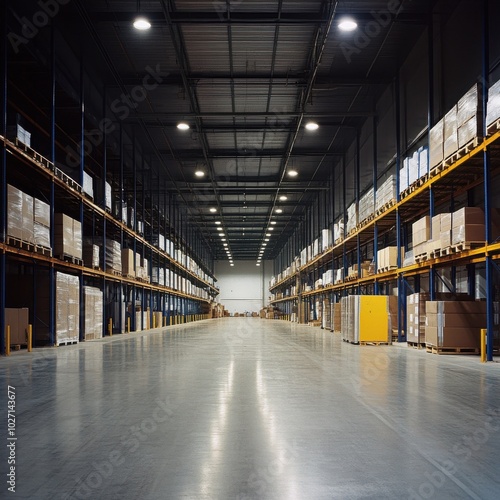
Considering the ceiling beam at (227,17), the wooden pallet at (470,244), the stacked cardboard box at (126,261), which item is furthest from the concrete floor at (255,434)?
the stacked cardboard box at (126,261)

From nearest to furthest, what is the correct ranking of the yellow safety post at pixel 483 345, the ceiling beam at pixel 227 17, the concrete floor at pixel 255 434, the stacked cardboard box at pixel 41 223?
1. the concrete floor at pixel 255 434
2. the yellow safety post at pixel 483 345
3. the stacked cardboard box at pixel 41 223
4. the ceiling beam at pixel 227 17

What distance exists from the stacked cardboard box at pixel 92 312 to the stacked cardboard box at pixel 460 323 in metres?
8.65

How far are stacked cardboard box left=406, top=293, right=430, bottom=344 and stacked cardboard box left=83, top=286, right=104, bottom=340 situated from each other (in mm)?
7999

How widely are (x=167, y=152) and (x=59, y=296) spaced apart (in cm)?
1193

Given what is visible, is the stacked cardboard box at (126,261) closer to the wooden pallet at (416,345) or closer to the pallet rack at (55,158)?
the pallet rack at (55,158)

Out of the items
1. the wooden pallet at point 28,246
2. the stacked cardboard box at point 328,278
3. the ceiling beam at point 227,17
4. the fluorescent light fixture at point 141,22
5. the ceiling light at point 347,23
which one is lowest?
the stacked cardboard box at point 328,278

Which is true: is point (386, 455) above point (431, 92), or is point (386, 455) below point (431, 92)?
below

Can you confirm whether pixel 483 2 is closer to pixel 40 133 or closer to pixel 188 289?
pixel 40 133

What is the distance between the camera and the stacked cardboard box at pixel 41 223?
11.0 m

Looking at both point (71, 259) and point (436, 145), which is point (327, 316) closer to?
point (71, 259)

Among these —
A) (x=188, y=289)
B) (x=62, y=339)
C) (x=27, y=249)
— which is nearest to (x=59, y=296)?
(x=62, y=339)

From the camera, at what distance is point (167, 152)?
902 inches

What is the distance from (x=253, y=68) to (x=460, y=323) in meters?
8.91

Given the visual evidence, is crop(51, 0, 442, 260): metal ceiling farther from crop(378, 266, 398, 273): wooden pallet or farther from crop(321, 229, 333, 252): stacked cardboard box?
crop(378, 266, 398, 273): wooden pallet
